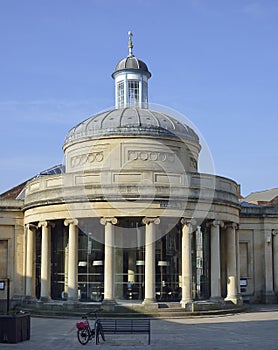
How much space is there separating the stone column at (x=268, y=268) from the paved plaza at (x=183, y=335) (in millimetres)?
13025

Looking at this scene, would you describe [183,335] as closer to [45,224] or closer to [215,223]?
[215,223]

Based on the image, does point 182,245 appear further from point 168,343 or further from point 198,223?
point 168,343

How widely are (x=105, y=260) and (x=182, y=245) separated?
5.41 meters

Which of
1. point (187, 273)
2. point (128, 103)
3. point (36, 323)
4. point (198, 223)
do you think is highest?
point (128, 103)

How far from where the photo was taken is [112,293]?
42000mm

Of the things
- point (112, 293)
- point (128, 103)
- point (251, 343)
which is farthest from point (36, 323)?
point (128, 103)

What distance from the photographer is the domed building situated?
140 feet

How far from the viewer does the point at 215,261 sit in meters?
45.8

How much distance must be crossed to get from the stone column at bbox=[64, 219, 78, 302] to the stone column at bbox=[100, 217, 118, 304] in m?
2.33

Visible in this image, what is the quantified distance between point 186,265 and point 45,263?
403 inches

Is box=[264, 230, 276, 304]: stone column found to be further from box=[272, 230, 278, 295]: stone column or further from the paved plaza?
the paved plaza

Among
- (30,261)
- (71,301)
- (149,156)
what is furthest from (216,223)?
(30,261)

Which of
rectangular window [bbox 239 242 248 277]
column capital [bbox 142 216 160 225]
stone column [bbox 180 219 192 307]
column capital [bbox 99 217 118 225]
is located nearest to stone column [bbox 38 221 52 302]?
column capital [bbox 99 217 118 225]

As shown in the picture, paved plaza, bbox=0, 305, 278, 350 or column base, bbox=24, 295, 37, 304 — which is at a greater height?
column base, bbox=24, 295, 37, 304
